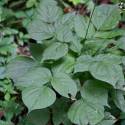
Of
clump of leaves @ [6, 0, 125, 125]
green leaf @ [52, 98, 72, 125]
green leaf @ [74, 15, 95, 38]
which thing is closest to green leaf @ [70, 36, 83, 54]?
clump of leaves @ [6, 0, 125, 125]

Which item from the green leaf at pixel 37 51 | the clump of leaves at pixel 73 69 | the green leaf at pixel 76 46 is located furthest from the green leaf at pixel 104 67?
the green leaf at pixel 37 51

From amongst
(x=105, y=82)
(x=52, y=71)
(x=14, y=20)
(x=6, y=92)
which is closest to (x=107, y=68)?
(x=105, y=82)

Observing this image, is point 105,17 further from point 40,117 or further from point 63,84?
point 40,117

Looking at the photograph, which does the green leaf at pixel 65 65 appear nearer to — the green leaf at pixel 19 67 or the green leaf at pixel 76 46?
the green leaf at pixel 76 46

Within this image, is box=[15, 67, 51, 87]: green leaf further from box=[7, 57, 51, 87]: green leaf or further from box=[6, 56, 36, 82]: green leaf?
box=[6, 56, 36, 82]: green leaf

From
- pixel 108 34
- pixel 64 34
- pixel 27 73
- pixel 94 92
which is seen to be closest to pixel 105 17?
pixel 108 34

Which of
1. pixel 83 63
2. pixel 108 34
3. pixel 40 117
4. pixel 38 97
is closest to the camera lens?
pixel 38 97

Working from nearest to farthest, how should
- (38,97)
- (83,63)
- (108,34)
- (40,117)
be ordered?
1. (38,97)
2. (83,63)
3. (40,117)
4. (108,34)
